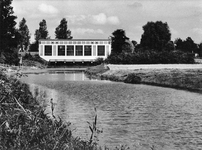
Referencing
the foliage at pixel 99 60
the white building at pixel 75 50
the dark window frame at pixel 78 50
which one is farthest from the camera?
the dark window frame at pixel 78 50

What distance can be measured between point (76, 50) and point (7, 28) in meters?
72.3

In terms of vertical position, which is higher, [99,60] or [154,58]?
[154,58]

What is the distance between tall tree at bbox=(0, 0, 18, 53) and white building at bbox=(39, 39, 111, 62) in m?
68.1

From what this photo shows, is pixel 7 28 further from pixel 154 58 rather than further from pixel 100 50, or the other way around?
pixel 100 50

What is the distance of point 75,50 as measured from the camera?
476 feet

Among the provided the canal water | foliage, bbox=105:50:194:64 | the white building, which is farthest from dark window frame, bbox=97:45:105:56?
the canal water

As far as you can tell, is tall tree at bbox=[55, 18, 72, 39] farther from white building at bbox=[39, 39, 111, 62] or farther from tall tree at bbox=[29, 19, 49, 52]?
white building at bbox=[39, 39, 111, 62]

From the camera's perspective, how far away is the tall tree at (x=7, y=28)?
230 ft

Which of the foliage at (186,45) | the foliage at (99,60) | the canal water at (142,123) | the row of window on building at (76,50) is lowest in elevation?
the canal water at (142,123)

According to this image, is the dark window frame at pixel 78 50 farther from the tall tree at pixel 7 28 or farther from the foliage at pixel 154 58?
the tall tree at pixel 7 28

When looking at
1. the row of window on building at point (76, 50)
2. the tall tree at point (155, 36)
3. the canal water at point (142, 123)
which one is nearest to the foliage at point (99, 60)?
the row of window on building at point (76, 50)

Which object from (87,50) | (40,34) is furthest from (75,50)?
(40,34)

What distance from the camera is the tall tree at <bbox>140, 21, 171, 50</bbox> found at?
12694cm

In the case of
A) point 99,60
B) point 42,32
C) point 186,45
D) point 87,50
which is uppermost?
point 42,32
